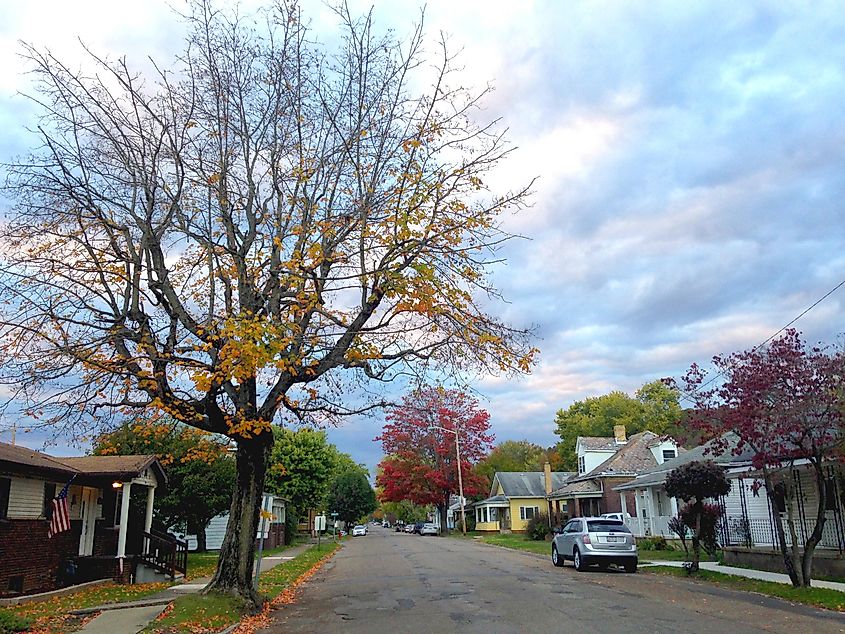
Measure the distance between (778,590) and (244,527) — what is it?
1193 cm

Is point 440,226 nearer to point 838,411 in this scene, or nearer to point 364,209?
point 364,209

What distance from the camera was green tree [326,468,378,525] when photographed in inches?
3255

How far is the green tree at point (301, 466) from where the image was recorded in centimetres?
4688

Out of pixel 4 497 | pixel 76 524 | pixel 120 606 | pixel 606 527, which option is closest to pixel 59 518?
pixel 4 497

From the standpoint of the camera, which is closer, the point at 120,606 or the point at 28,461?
the point at 120,606

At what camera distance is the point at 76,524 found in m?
20.4

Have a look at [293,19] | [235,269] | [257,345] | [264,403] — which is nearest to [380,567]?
[264,403]

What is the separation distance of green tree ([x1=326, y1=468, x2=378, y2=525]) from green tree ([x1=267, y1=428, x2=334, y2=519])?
33.7 metres

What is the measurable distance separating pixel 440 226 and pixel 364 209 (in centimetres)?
160

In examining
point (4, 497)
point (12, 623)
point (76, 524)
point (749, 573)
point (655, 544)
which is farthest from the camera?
point (655, 544)

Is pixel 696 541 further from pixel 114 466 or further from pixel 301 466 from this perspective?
pixel 301 466

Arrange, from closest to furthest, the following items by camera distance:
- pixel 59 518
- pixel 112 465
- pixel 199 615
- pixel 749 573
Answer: pixel 199 615, pixel 59 518, pixel 749 573, pixel 112 465

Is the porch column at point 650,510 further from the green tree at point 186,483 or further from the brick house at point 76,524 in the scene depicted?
the brick house at point 76,524

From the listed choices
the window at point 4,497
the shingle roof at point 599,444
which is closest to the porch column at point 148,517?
the window at point 4,497
